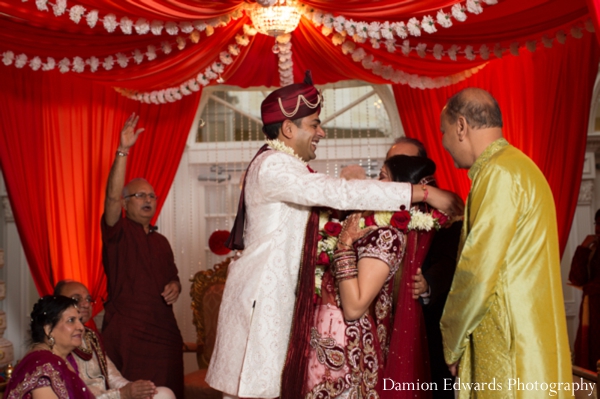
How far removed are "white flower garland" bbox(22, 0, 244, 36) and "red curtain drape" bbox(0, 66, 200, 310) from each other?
1.04 metres

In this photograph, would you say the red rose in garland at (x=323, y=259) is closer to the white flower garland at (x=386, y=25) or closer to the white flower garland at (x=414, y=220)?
the white flower garland at (x=414, y=220)

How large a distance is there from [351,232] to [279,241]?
0.30 metres

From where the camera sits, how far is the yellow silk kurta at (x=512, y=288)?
2330 millimetres

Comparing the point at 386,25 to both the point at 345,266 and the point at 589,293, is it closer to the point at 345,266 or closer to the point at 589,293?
the point at 345,266

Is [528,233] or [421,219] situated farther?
[421,219]

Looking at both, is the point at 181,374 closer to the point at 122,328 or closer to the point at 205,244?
the point at 122,328

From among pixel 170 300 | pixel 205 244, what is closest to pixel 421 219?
pixel 170 300

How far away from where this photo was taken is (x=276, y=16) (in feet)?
12.3

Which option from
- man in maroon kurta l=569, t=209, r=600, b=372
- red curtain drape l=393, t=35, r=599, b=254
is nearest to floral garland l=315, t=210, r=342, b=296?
red curtain drape l=393, t=35, r=599, b=254

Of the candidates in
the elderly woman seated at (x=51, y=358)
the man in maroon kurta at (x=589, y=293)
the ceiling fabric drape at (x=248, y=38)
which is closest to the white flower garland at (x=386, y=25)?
the ceiling fabric drape at (x=248, y=38)

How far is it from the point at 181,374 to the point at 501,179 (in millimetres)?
2992

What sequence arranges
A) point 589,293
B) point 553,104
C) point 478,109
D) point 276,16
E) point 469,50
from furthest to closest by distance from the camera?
point 589,293 < point 553,104 < point 469,50 < point 276,16 < point 478,109

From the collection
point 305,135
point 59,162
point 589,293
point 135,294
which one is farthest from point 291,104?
point 589,293

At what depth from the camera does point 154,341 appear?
4418mm
